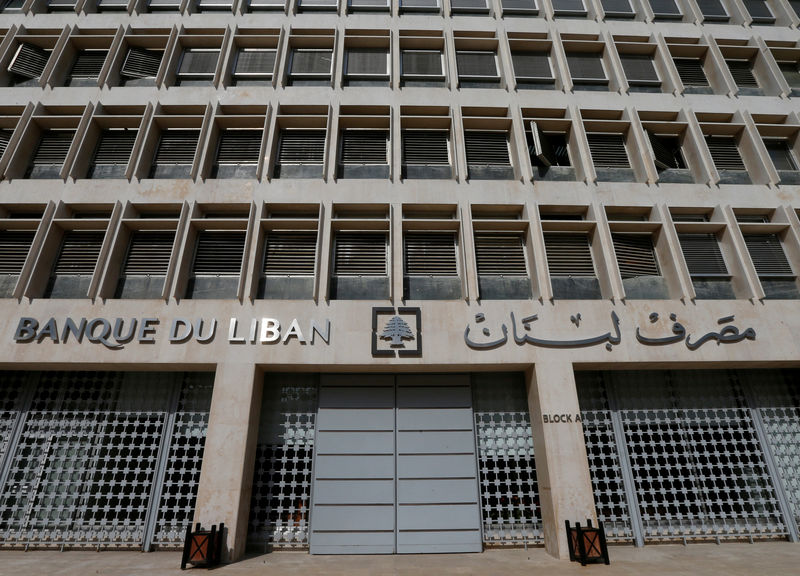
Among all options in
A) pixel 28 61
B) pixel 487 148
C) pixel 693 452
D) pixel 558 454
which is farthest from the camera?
pixel 28 61

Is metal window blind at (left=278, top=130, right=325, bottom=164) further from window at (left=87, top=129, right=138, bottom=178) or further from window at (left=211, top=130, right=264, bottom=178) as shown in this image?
window at (left=87, top=129, right=138, bottom=178)

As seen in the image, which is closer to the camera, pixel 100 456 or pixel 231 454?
pixel 231 454

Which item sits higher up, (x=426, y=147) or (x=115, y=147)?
(x=426, y=147)

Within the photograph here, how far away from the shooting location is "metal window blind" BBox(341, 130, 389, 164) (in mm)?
14320

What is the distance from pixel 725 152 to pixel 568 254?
25.2ft

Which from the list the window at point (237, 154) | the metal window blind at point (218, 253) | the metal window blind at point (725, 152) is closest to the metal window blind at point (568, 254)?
the metal window blind at point (725, 152)

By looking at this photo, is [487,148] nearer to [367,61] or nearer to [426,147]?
[426,147]

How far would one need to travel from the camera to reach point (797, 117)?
1493 centimetres

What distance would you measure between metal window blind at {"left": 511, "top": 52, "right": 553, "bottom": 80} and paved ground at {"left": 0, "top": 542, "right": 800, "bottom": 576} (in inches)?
600

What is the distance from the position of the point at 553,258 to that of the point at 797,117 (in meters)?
10.9

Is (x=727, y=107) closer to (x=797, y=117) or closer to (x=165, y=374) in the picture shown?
(x=797, y=117)

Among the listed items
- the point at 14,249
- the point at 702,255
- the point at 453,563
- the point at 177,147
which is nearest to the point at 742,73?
the point at 702,255

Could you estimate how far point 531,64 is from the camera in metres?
16.0

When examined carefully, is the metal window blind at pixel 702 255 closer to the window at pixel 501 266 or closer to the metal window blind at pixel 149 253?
the window at pixel 501 266
